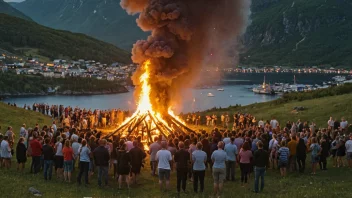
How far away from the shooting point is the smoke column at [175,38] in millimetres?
33625

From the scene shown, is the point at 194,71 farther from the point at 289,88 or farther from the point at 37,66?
the point at 37,66

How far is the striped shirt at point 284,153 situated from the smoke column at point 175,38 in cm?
1553

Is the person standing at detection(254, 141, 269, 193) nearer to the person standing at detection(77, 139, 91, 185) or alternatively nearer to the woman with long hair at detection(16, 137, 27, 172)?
the person standing at detection(77, 139, 91, 185)

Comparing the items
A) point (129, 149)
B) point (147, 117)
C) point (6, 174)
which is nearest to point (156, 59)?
point (147, 117)

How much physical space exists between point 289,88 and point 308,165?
138m

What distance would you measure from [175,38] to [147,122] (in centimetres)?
704

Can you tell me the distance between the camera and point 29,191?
634 inches

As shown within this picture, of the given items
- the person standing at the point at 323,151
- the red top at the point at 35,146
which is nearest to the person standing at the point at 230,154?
the person standing at the point at 323,151

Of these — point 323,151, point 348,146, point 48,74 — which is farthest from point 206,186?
point 48,74

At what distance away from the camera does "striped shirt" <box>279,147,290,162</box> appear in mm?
19703

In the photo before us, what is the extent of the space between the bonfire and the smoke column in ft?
1.62

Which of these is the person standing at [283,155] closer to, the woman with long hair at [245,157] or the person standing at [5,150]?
the woman with long hair at [245,157]

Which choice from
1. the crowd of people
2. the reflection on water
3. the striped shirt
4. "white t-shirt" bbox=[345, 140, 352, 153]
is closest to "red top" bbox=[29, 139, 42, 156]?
the crowd of people

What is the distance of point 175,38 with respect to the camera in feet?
113
